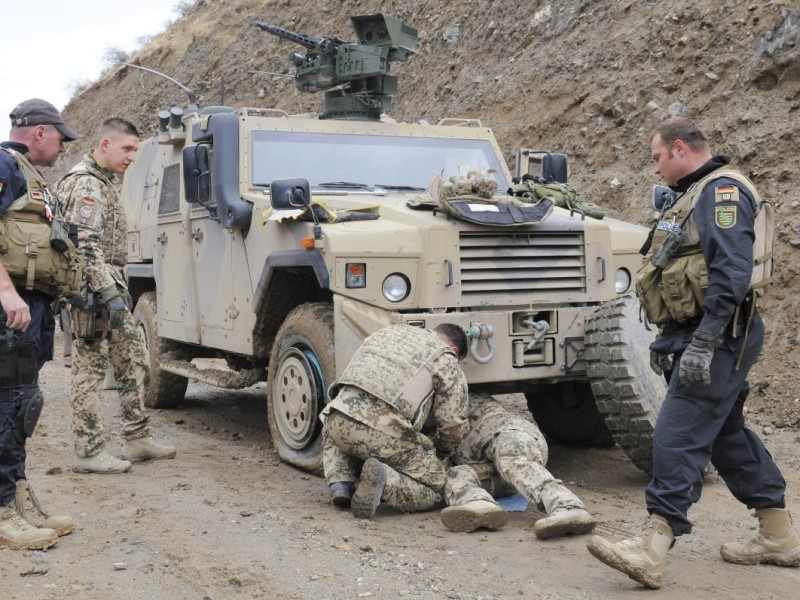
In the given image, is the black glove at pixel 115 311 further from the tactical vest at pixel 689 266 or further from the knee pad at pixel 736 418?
the knee pad at pixel 736 418

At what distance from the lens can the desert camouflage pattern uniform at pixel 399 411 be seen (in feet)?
16.0

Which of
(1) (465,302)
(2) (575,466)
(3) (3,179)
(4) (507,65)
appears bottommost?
(2) (575,466)

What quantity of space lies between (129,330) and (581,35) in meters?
9.57

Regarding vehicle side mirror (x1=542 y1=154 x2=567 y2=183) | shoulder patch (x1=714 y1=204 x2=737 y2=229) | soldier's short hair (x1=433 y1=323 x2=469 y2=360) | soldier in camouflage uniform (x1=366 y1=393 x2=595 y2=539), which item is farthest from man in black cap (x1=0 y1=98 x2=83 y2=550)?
vehicle side mirror (x1=542 y1=154 x2=567 y2=183)

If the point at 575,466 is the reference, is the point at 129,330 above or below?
above

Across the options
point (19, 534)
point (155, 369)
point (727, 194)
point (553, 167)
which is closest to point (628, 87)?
point (553, 167)

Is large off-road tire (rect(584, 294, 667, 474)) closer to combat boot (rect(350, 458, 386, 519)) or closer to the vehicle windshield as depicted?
combat boot (rect(350, 458, 386, 519))

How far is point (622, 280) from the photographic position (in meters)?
6.13

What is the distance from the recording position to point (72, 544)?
14.7 ft

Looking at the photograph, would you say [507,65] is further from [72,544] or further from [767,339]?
[72,544]

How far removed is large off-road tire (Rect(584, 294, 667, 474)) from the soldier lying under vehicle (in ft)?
1.63

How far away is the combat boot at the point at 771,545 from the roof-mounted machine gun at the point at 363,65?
436cm

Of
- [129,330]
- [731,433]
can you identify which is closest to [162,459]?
[129,330]

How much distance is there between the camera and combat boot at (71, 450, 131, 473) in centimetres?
599
